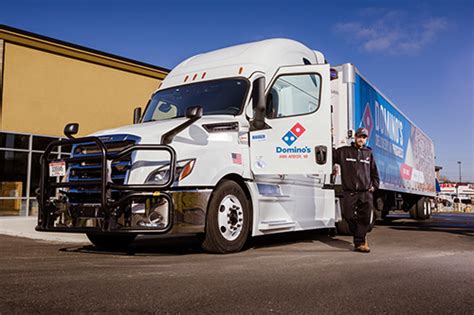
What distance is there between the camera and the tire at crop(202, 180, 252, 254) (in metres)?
6.13

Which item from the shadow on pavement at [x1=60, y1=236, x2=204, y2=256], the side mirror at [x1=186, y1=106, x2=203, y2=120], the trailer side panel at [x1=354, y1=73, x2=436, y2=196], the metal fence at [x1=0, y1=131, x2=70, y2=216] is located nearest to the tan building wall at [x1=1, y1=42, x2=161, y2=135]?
the metal fence at [x1=0, y1=131, x2=70, y2=216]

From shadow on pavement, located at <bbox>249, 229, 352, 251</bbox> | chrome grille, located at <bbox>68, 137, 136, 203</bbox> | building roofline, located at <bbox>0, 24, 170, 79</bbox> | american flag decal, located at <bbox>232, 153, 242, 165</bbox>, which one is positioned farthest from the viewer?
building roofline, located at <bbox>0, 24, 170, 79</bbox>

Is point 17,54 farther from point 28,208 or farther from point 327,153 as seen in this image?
point 327,153

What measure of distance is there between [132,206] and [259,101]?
228 centimetres

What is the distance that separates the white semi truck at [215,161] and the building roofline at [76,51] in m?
9.56

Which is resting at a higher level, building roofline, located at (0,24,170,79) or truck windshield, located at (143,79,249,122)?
building roofline, located at (0,24,170,79)

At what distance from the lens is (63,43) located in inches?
669

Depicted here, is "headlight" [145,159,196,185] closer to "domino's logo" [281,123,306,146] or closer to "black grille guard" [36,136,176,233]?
"black grille guard" [36,136,176,233]

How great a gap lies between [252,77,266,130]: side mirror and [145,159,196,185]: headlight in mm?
1280

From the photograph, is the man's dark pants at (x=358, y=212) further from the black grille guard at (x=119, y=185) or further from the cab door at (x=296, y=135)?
the black grille guard at (x=119, y=185)

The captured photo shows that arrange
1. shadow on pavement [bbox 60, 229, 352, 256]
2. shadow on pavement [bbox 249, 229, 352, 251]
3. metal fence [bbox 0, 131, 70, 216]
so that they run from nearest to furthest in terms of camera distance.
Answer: shadow on pavement [bbox 60, 229, 352, 256]
shadow on pavement [bbox 249, 229, 352, 251]
metal fence [bbox 0, 131, 70, 216]

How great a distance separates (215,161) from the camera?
20.5 feet

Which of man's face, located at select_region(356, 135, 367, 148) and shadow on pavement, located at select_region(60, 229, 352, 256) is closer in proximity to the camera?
shadow on pavement, located at select_region(60, 229, 352, 256)

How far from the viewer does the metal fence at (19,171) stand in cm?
1609
